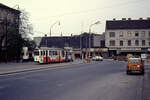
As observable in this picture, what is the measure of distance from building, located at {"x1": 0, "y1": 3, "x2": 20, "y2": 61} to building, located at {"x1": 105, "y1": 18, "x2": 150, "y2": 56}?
33.1m

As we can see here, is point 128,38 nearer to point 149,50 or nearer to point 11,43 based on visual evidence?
point 149,50

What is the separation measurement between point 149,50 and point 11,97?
2609 inches

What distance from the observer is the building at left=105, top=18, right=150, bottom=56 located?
71.1 meters

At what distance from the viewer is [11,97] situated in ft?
30.8

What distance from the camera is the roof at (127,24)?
2901 inches

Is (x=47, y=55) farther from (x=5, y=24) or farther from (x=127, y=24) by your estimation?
(x=127, y=24)

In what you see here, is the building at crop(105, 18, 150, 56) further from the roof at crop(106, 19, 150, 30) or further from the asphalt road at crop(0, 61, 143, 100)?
the asphalt road at crop(0, 61, 143, 100)

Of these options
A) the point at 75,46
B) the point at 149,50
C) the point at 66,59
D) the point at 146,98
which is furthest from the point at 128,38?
the point at 146,98

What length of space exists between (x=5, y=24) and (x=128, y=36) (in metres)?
40.6

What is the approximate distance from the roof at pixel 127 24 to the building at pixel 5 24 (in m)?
33.4

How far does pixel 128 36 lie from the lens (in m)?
72.9

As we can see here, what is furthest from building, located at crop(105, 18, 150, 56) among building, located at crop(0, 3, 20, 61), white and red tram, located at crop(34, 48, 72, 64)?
white and red tram, located at crop(34, 48, 72, 64)

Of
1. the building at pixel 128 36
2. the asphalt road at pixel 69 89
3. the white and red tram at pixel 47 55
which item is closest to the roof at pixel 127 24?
the building at pixel 128 36

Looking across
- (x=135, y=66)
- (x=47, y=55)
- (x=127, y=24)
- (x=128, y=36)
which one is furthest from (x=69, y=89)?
(x=127, y=24)
